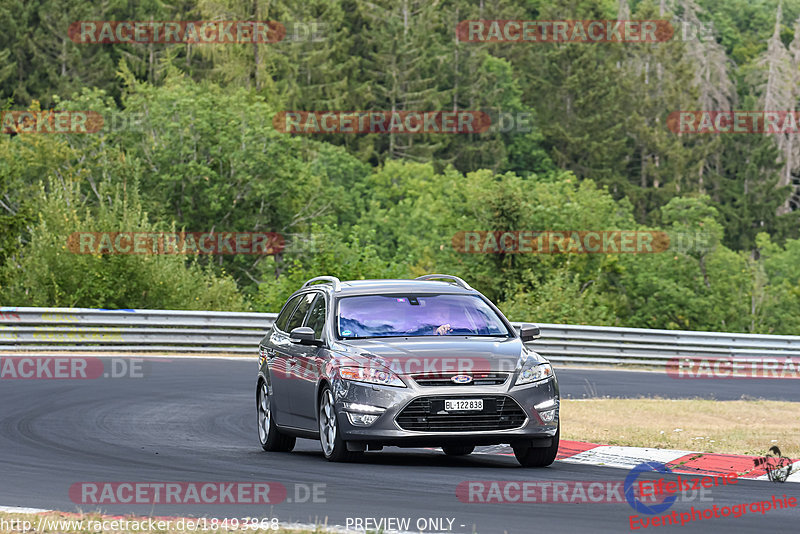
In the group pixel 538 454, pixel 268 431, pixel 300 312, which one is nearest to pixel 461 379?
pixel 538 454

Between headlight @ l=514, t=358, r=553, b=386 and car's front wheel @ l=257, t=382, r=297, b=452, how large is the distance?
2.91 meters

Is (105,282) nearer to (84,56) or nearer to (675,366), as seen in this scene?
(675,366)

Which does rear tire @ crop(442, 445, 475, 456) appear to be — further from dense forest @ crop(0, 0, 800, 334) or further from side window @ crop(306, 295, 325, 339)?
dense forest @ crop(0, 0, 800, 334)

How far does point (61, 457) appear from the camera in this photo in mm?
12211

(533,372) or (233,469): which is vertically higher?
(533,372)

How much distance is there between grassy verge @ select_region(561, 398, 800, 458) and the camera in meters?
13.5

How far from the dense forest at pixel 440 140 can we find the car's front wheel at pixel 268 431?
100 feet

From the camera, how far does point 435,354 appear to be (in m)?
11.5

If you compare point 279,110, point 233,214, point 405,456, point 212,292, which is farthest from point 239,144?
point 405,456

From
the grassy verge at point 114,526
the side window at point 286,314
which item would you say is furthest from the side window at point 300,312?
the grassy verge at point 114,526

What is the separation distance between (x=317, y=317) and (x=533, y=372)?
8.06 ft

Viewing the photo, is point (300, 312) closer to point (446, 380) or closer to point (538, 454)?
point (446, 380)

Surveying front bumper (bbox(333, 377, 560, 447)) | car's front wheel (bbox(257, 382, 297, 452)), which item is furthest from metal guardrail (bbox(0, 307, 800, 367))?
front bumper (bbox(333, 377, 560, 447))

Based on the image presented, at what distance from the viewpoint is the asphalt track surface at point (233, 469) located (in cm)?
872
